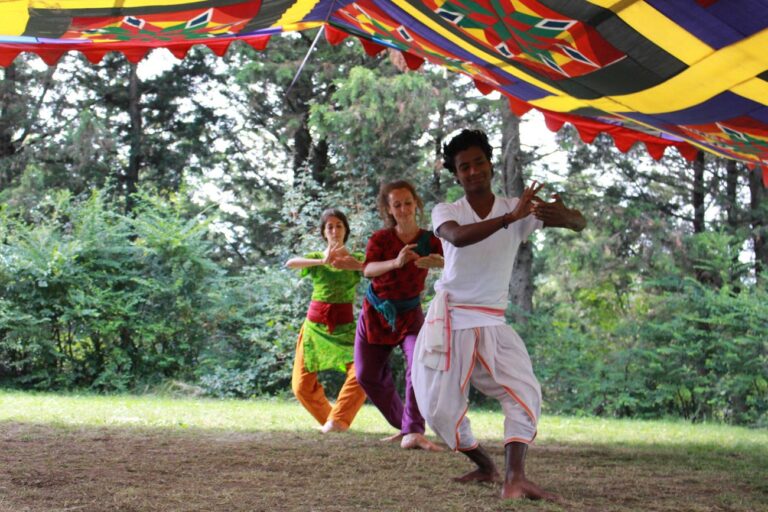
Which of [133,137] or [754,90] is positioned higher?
[133,137]

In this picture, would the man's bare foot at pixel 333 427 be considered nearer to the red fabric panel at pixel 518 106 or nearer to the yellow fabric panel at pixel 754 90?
the red fabric panel at pixel 518 106

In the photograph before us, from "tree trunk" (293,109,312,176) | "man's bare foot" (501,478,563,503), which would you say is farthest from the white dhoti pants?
"tree trunk" (293,109,312,176)

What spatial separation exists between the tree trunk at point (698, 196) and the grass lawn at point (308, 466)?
317 inches

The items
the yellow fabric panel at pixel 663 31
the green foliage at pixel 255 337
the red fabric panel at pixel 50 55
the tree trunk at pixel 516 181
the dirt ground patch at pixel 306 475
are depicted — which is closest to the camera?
the yellow fabric panel at pixel 663 31

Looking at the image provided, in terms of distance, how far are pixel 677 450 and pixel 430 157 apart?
11.7 m

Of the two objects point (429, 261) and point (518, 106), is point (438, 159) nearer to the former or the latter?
point (518, 106)

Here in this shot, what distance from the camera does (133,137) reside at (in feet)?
67.0

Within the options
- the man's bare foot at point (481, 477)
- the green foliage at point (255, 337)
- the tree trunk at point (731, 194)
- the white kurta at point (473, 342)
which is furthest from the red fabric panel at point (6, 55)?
the tree trunk at point (731, 194)

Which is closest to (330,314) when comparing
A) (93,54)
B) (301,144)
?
(93,54)

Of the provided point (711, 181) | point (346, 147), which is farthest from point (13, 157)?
point (711, 181)

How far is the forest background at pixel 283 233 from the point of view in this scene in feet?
40.5

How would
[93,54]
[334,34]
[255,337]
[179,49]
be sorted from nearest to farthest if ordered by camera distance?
[93,54]
[179,49]
[334,34]
[255,337]

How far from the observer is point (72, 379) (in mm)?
12352

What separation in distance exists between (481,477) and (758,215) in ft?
40.5
